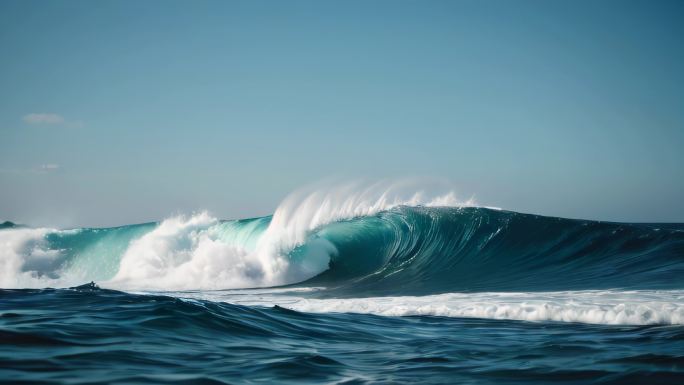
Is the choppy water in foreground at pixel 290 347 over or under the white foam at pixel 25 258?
under

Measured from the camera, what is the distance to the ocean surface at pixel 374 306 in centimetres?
390

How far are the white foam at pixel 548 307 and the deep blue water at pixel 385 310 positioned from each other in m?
0.03

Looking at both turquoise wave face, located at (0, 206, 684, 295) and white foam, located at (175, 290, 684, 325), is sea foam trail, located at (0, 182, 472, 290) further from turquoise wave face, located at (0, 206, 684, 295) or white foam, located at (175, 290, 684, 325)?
white foam, located at (175, 290, 684, 325)

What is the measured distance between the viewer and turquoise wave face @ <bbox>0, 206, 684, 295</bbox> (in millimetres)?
12156

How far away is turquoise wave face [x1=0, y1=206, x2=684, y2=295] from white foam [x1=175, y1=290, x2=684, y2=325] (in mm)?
1371

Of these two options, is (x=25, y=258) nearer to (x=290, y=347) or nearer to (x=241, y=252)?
(x=241, y=252)

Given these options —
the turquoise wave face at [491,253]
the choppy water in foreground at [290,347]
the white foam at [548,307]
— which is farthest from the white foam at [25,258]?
the choppy water in foreground at [290,347]

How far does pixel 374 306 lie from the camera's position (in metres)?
8.55

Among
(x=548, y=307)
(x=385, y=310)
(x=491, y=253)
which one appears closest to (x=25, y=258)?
(x=491, y=253)

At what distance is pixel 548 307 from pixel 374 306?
249cm

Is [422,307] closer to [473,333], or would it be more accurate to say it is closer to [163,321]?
[473,333]

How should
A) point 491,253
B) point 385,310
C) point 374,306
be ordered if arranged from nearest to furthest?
point 385,310 < point 374,306 < point 491,253

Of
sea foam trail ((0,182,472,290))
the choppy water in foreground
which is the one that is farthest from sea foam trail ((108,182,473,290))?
the choppy water in foreground

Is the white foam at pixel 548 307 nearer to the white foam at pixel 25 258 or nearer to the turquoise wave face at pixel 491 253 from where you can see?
the turquoise wave face at pixel 491 253
